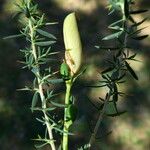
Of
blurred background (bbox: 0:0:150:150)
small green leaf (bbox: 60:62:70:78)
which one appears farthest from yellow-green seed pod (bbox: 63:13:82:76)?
blurred background (bbox: 0:0:150:150)

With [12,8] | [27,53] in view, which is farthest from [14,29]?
[27,53]

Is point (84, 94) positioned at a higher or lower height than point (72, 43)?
lower

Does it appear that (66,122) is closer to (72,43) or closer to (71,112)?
(71,112)

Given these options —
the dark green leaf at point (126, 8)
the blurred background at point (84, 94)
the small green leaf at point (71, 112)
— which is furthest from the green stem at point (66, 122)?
the blurred background at point (84, 94)

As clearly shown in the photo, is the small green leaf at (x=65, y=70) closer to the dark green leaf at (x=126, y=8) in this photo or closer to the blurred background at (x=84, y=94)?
the dark green leaf at (x=126, y=8)

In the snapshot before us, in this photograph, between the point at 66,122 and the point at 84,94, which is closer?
the point at 66,122

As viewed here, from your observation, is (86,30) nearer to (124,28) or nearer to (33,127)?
(33,127)

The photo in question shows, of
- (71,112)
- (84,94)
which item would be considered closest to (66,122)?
(71,112)
